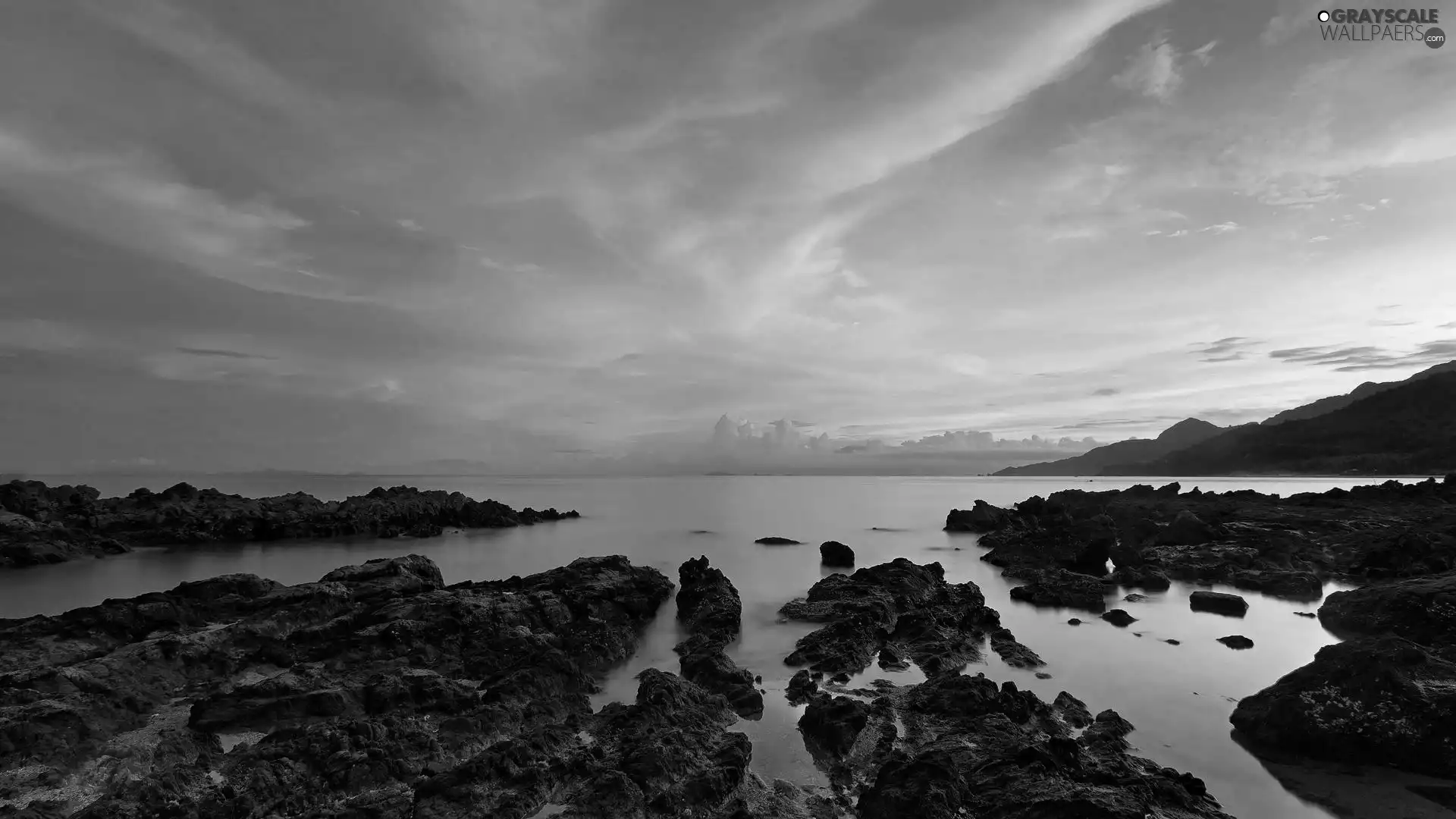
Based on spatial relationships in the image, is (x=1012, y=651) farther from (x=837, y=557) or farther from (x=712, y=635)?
(x=837, y=557)

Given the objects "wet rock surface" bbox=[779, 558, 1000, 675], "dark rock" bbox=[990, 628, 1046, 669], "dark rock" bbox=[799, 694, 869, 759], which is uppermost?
"dark rock" bbox=[799, 694, 869, 759]

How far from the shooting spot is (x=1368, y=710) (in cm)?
796

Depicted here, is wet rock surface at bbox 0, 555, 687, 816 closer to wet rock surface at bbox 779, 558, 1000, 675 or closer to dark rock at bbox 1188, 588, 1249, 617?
wet rock surface at bbox 779, 558, 1000, 675

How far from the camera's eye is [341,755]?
23.2ft

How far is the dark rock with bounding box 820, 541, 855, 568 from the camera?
27.0m

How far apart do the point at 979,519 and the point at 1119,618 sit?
29.6 m

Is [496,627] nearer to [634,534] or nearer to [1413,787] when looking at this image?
[1413,787]

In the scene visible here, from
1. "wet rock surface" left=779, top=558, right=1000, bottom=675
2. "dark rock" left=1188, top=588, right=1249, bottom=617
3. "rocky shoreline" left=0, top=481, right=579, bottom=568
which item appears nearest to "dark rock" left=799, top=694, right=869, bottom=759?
"wet rock surface" left=779, top=558, right=1000, bottom=675

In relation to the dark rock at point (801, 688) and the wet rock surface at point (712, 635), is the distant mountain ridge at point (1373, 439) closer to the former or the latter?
the wet rock surface at point (712, 635)

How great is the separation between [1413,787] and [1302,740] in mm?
1078

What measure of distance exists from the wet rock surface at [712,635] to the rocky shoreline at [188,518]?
30.3m

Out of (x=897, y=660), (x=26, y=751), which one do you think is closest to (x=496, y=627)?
(x=26, y=751)

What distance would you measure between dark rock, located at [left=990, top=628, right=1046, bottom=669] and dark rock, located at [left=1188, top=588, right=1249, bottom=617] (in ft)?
24.5

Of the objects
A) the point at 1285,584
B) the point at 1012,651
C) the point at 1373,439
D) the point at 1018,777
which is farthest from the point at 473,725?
the point at 1373,439
